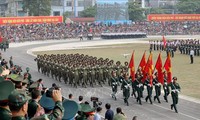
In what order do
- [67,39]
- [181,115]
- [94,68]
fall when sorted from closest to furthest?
[181,115], [94,68], [67,39]

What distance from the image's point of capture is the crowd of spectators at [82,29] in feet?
201

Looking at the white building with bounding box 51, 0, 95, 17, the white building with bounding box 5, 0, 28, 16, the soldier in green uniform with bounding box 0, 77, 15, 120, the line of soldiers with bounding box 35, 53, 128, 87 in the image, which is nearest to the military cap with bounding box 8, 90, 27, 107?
the soldier in green uniform with bounding box 0, 77, 15, 120

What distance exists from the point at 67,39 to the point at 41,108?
2297 inches

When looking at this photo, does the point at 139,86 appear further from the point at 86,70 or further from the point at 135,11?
the point at 135,11

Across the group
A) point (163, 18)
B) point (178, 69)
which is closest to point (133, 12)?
point (163, 18)

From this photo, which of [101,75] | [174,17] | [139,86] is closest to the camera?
[139,86]

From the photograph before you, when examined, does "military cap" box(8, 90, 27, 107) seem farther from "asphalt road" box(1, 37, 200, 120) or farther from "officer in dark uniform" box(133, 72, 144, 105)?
"officer in dark uniform" box(133, 72, 144, 105)

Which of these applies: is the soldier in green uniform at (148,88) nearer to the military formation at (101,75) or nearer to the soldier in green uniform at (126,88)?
the military formation at (101,75)

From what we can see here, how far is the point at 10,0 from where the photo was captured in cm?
10262

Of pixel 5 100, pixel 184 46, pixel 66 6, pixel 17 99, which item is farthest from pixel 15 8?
pixel 17 99

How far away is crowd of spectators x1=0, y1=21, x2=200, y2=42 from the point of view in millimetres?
61125

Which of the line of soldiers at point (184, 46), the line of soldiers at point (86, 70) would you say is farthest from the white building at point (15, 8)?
the line of soldiers at point (86, 70)

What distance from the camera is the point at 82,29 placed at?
223 ft

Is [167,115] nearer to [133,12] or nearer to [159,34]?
[159,34]
